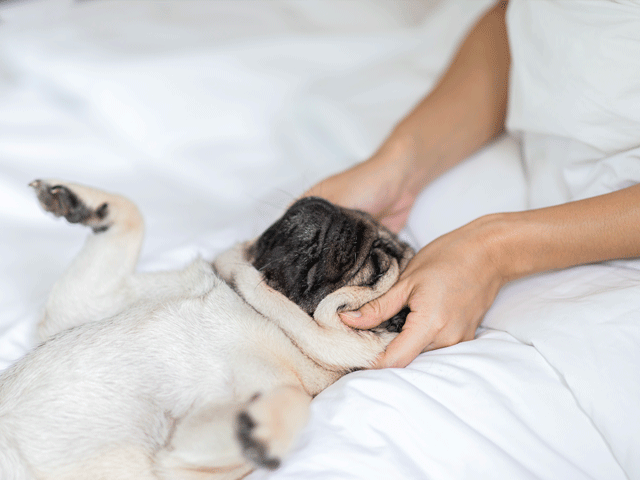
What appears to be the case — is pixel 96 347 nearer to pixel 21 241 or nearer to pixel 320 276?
pixel 320 276

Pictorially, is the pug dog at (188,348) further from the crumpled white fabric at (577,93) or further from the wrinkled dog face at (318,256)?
the crumpled white fabric at (577,93)

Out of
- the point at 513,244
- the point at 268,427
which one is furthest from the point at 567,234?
the point at 268,427

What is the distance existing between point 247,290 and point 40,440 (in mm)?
605

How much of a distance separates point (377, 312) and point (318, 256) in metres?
0.23

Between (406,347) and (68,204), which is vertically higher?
(68,204)

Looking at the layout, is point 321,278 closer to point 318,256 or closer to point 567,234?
point 318,256

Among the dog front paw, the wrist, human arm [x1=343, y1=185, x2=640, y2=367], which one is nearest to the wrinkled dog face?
human arm [x1=343, y1=185, x2=640, y2=367]

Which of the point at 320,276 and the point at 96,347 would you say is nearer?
the point at 96,347

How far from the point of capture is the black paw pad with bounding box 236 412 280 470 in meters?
0.87

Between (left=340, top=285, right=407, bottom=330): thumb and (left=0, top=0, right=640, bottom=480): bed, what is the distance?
180 millimetres

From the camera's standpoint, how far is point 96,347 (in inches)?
45.9

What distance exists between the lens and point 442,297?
1.21 meters

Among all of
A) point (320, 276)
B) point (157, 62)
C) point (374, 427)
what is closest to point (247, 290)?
point (320, 276)

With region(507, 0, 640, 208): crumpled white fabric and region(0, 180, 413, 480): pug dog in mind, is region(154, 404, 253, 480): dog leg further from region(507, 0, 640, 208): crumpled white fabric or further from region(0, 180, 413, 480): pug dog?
region(507, 0, 640, 208): crumpled white fabric
